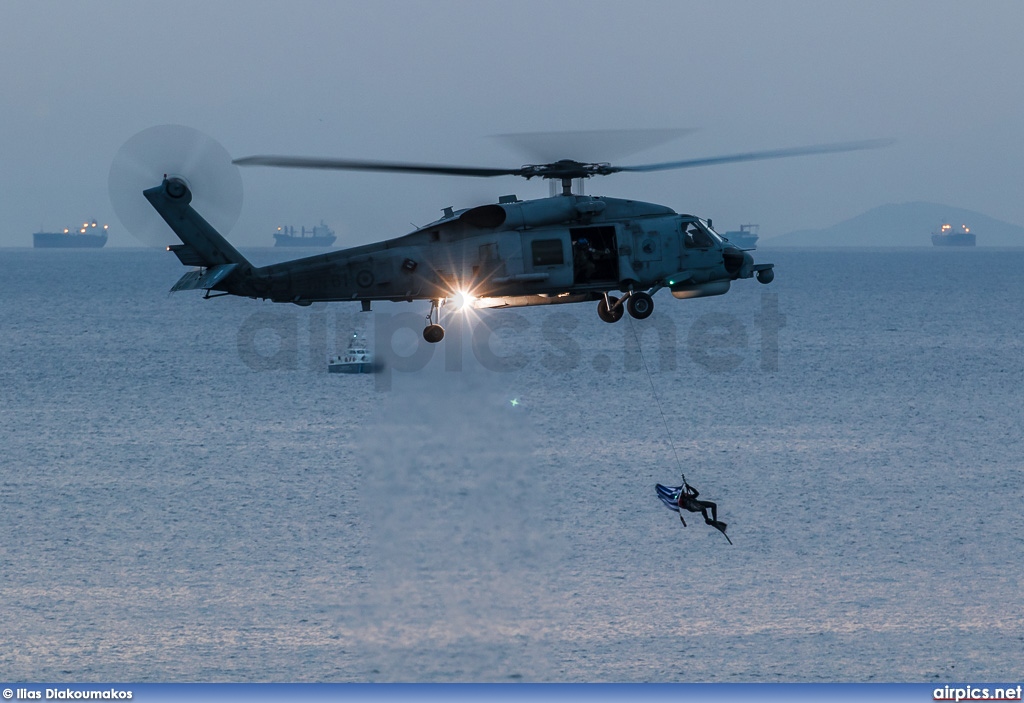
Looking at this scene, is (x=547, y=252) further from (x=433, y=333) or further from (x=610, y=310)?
(x=433, y=333)

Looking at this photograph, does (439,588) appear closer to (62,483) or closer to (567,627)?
(567,627)

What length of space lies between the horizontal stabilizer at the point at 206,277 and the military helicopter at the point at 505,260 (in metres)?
0.05

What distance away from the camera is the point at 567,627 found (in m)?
129

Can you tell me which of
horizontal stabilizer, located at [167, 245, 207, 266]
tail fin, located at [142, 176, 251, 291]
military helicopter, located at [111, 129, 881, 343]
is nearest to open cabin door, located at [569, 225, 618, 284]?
military helicopter, located at [111, 129, 881, 343]

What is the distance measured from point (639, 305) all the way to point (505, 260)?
493cm

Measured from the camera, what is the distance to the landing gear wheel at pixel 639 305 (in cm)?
4200

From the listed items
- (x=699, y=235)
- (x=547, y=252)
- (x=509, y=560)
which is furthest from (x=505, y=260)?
(x=509, y=560)

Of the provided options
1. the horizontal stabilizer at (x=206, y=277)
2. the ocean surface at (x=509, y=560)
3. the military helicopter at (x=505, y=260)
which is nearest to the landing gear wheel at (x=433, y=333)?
the military helicopter at (x=505, y=260)

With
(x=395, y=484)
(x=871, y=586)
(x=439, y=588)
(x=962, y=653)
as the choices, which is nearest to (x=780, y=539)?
(x=871, y=586)

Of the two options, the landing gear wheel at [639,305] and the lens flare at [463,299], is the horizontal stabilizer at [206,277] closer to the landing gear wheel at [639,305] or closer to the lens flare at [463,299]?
the lens flare at [463,299]

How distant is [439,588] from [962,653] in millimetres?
55640

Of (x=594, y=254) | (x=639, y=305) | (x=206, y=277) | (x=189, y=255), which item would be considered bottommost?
(x=639, y=305)

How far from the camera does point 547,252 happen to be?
1647 inches

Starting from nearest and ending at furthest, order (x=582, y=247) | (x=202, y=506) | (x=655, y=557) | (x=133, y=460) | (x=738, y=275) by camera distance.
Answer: (x=582, y=247) → (x=738, y=275) → (x=655, y=557) → (x=202, y=506) → (x=133, y=460)
